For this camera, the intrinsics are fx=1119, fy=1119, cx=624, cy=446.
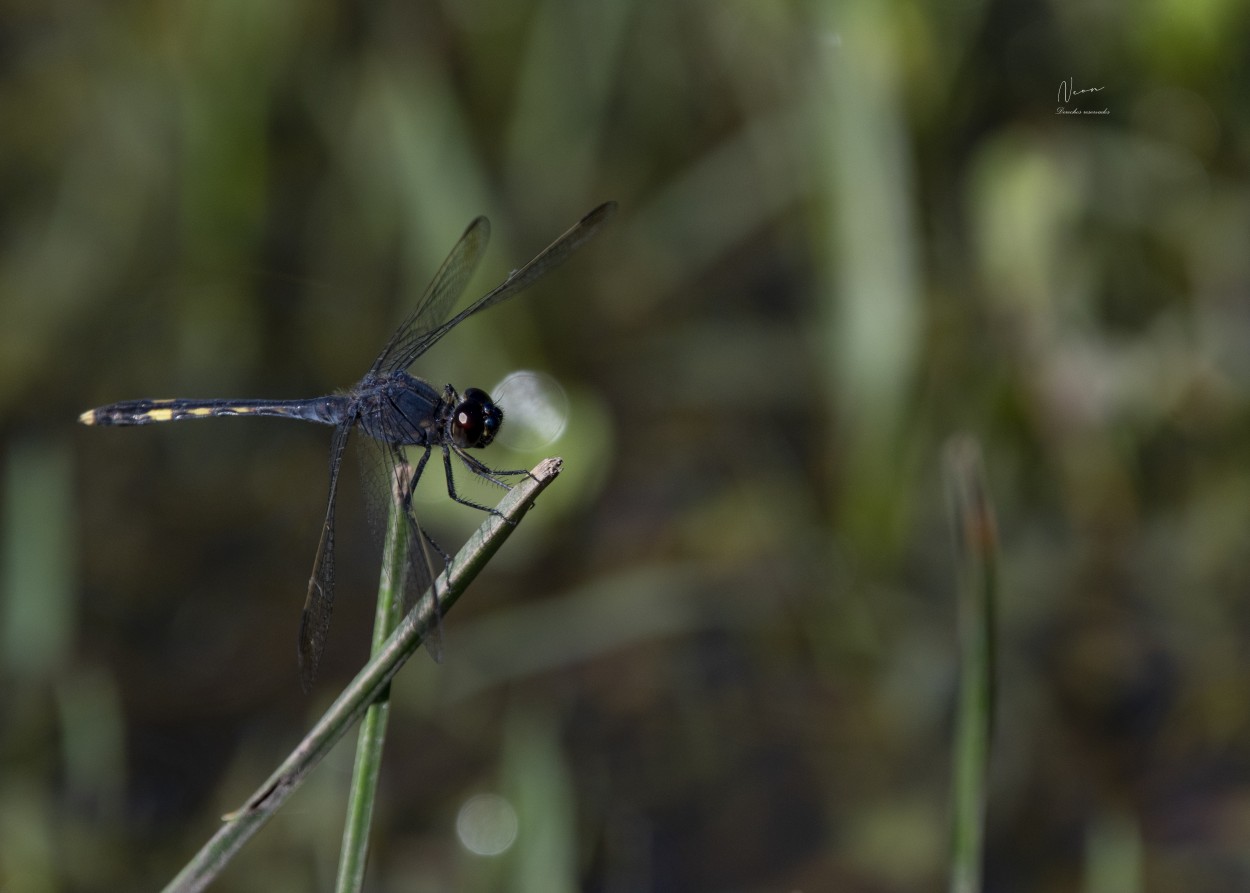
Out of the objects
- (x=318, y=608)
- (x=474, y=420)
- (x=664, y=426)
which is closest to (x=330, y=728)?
(x=318, y=608)

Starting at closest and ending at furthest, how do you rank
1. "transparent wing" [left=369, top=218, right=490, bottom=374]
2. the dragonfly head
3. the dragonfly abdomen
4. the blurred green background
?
the dragonfly head < "transparent wing" [left=369, top=218, right=490, bottom=374] < the dragonfly abdomen < the blurred green background

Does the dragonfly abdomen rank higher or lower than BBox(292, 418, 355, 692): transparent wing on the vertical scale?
higher

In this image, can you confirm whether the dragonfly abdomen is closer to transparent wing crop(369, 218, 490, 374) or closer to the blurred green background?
transparent wing crop(369, 218, 490, 374)

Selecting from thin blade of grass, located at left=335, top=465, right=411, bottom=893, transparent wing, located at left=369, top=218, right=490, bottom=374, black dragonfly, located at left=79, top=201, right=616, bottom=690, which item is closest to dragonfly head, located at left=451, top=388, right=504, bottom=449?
black dragonfly, located at left=79, top=201, right=616, bottom=690

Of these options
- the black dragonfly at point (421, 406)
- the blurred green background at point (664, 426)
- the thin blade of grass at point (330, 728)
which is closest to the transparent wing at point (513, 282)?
the black dragonfly at point (421, 406)

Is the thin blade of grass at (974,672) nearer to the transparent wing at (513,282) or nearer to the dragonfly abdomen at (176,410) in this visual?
the transparent wing at (513,282)

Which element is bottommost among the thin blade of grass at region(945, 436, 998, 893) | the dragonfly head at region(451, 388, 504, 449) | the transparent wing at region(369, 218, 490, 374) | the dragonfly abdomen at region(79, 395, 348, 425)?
the thin blade of grass at region(945, 436, 998, 893)

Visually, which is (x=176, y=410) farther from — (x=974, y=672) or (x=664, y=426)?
(x=974, y=672)
